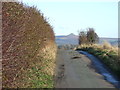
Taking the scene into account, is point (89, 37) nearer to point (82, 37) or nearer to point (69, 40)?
point (82, 37)

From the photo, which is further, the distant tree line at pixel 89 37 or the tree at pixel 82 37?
the tree at pixel 82 37

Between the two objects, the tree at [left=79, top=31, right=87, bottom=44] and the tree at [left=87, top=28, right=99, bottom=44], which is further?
the tree at [left=79, top=31, right=87, bottom=44]

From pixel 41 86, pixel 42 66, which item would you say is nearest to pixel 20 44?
pixel 41 86

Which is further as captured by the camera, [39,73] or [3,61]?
[39,73]

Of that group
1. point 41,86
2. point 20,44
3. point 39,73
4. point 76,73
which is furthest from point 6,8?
point 76,73

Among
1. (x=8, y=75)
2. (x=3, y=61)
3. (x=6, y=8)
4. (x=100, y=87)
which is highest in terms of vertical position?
(x=6, y=8)

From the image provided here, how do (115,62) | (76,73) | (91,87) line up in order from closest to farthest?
1. (91,87)
2. (76,73)
3. (115,62)

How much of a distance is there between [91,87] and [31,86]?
2899 millimetres

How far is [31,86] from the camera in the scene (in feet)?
31.2

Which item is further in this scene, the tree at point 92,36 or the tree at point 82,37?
the tree at point 82,37

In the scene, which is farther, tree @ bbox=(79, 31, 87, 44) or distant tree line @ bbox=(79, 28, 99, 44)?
tree @ bbox=(79, 31, 87, 44)

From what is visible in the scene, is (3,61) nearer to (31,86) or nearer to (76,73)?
(31,86)

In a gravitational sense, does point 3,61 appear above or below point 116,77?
above

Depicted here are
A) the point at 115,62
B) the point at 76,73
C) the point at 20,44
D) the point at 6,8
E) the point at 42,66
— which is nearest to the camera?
the point at 6,8
